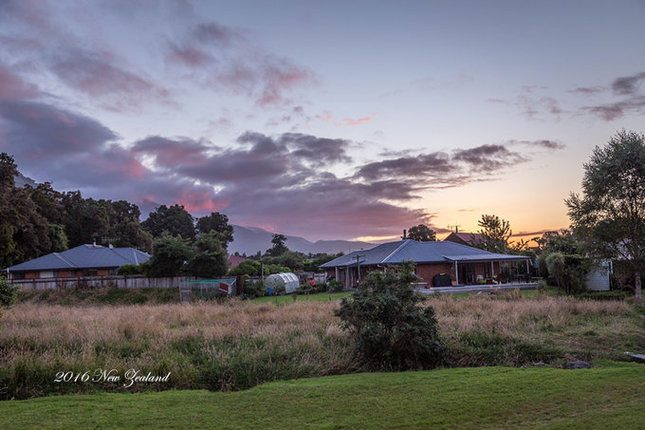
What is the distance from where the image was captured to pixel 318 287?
3806cm

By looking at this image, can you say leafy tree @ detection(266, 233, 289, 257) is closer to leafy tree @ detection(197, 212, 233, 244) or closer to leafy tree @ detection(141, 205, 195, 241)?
leafy tree @ detection(197, 212, 233, 244)

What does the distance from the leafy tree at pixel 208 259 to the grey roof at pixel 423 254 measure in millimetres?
12948

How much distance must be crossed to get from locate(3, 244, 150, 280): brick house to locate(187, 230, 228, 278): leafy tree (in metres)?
9.87

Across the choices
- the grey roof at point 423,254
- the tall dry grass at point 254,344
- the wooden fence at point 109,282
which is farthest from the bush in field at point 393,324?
the grey roof at point 423,254

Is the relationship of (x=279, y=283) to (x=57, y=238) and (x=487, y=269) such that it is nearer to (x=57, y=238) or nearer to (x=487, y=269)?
(x=487, y=269)

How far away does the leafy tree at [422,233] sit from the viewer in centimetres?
7600

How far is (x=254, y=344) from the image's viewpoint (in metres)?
10.9

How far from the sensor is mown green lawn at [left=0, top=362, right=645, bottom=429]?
209 inches

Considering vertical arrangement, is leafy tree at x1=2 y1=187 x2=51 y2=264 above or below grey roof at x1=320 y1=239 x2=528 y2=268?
above

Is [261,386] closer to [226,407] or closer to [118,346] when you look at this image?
[226,407]

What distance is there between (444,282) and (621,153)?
1963cm

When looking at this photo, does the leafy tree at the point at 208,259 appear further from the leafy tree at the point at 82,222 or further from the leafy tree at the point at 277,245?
the leafy tree at the point at 277,245

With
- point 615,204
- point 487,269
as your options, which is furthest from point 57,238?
point 615,204

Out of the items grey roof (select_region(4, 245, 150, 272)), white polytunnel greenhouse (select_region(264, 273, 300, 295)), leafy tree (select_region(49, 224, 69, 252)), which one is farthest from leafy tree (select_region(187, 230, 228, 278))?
leafy tree (select_region(49, 224, 69, 252))
